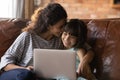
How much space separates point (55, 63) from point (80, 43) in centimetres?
33

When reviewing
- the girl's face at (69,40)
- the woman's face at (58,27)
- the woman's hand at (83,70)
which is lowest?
the woman's hand at (83,70)

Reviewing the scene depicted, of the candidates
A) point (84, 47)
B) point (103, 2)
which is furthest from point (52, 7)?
point (103, 2)

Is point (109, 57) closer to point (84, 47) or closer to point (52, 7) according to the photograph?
point (84, 47)

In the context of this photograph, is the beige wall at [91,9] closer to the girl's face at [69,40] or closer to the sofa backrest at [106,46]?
the sofa backrest at [106,46]

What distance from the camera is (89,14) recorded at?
3246 mm

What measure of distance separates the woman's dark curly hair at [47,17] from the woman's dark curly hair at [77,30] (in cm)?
10

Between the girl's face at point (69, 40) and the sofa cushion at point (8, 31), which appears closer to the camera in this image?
the girl's face at point (69, 40)

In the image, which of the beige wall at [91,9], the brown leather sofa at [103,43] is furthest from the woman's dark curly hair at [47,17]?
the beige wall at [91,9]

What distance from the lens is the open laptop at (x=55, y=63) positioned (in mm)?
1745

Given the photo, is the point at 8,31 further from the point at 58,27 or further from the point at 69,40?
the point at 69,40

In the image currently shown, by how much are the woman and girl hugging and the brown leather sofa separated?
0.09m

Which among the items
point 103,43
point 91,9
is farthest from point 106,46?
point 91,9

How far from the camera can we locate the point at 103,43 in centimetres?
211

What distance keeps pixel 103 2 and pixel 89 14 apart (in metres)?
0.22
